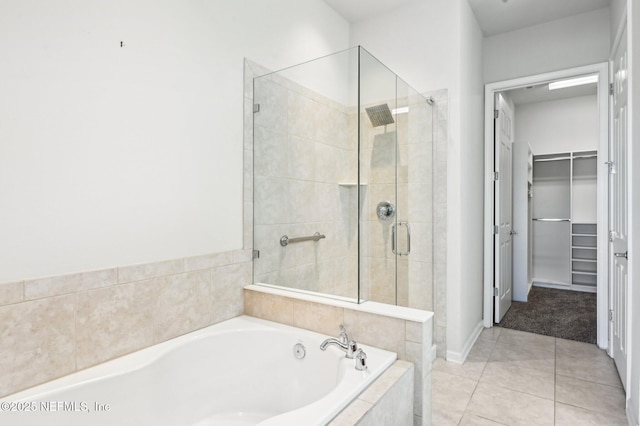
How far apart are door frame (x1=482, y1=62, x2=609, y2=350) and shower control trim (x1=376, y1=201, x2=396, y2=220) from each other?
1.62 metres

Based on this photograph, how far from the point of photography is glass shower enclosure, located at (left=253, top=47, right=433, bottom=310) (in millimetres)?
2156

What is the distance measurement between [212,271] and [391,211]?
1.19 metres

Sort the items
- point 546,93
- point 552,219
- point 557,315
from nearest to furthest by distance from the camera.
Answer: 1. point 557,315
2. point 546,93
3. point 552,219

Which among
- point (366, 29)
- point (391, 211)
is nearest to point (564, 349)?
point (391, 211)

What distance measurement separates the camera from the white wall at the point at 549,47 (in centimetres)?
309

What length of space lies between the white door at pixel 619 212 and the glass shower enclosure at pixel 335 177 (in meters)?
1.30

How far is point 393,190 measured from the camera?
94.8 inches

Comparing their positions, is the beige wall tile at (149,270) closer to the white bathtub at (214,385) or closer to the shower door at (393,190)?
the white bathtub at (214,385)

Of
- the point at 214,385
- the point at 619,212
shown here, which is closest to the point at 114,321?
the point at 214,385

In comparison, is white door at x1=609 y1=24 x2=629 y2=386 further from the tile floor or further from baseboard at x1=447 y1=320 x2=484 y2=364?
baseboard at x1=447 y1=320 x2=484 y2=364

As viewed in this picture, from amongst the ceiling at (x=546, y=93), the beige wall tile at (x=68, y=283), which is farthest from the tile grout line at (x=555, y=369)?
the ceiling at (x=546, y=93)

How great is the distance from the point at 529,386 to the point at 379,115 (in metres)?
2.04

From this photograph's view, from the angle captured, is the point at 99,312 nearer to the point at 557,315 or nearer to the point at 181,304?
the point at 181,304
